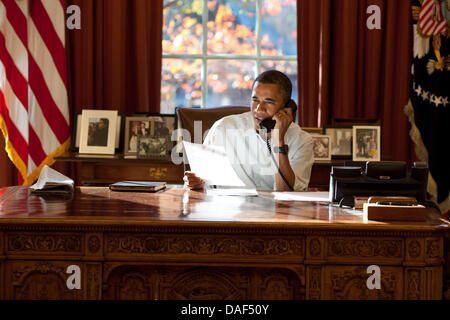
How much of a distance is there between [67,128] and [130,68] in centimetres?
68

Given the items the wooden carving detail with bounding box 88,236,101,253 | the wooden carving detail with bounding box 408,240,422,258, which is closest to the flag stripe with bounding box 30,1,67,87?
the wooden carving detail with bounding box 88,236,101,253

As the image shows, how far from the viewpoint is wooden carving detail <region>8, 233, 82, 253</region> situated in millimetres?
1976

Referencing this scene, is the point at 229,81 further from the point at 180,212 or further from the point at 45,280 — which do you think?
the point at 45,280

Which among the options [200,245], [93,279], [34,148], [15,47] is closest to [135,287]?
[93,279]

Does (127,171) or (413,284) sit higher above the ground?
(127,171)

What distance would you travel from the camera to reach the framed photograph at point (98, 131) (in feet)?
13.7

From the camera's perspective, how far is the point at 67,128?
4.36 meters

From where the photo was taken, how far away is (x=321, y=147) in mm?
4145

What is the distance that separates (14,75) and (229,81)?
5.45 ft

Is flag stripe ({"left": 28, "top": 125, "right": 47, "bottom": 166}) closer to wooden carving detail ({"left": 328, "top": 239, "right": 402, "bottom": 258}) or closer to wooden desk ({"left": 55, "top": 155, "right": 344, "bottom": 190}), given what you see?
wooden desk ({"left": 55, "top": 155, "right": 344, "bottom": 190})

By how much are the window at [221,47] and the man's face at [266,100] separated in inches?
73.2

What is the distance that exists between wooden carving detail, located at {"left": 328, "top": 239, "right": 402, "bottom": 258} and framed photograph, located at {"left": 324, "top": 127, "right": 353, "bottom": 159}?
2.34 meters

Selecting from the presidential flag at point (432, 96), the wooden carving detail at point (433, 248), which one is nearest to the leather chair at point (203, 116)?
the presidential flag at point (432, 96)

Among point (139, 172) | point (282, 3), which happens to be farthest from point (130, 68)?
point (282, 3)
